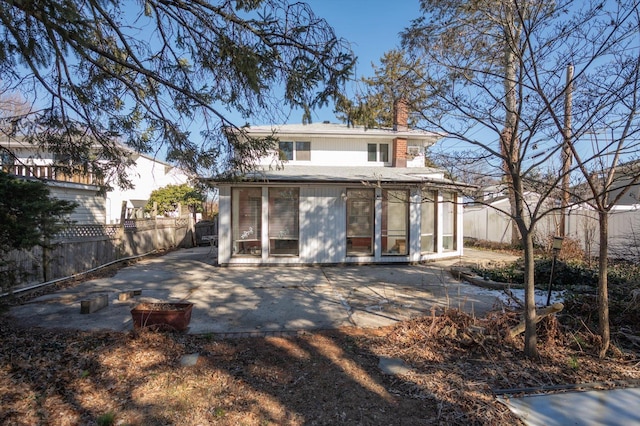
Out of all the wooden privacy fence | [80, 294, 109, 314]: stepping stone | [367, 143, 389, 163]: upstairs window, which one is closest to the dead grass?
[80, 294, 109, 314]: stepping stone

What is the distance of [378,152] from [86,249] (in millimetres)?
10769

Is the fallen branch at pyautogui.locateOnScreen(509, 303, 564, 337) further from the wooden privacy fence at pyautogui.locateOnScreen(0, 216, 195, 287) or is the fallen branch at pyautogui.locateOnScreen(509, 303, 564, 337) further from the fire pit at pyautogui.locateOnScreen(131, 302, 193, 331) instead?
the wooden privacy fence at pyautogui.locateOnScreen(0, 216, 195, 287)

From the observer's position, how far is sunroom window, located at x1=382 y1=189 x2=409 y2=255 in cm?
1104

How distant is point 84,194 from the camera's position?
13.2 m

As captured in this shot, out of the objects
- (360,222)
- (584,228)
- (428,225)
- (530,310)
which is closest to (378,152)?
(428,225)

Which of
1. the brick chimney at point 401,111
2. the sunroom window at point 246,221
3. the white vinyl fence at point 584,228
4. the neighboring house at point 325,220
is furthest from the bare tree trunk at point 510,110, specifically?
the sunroom window at point 246,221

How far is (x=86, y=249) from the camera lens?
9180mm

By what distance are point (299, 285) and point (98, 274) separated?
564cm

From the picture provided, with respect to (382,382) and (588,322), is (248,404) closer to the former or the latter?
(382,382)

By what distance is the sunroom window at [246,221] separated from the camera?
10477 mm

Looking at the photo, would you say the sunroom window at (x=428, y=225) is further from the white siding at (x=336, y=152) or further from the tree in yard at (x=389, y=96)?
the tree in yard at (x=389, y=96)

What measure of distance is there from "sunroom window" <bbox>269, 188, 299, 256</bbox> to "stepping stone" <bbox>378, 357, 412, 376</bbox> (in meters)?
7.18

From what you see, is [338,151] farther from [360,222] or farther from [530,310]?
[530,310]

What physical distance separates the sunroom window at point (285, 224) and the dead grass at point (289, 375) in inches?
247
